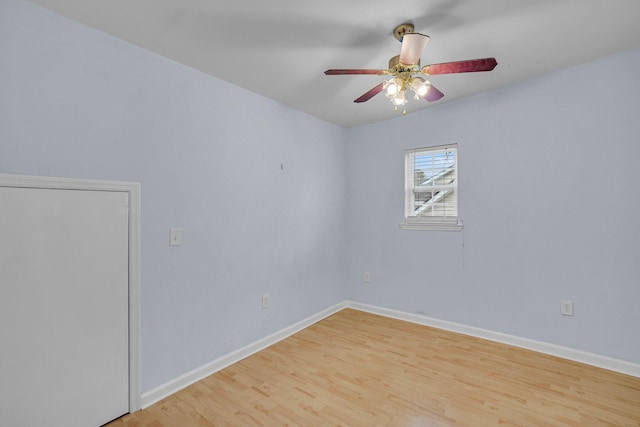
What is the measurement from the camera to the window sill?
128 inches

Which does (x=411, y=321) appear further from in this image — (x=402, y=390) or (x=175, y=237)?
(x=175, y=237)

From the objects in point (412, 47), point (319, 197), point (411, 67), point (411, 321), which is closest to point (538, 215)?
point (411, 321)

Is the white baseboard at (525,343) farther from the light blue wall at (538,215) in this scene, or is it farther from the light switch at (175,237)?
the light switch at (175,237)

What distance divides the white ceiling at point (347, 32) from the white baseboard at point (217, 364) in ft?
8.09

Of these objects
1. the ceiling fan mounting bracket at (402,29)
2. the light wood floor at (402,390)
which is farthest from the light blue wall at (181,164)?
the ceiling fan mounting bracket at (402,29)

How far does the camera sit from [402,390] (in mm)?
2209

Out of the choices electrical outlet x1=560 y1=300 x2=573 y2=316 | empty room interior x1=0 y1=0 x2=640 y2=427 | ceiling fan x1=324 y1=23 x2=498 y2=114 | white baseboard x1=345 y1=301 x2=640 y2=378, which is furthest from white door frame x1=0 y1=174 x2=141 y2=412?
electrical outlet x1=560 y1=300 x2=573 y2=316

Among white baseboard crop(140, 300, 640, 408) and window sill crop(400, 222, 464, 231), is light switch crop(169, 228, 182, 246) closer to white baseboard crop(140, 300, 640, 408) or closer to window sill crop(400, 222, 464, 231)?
white baseboard crop(140, 300, 640, 408)

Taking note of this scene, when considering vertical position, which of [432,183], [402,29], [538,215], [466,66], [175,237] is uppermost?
[402,29]

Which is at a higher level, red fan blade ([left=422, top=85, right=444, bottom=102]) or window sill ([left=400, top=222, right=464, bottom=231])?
red fan blade ([left=422, top=85, right=444, bottom=102])

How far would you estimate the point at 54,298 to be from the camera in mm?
1712

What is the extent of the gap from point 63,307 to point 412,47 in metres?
2.55

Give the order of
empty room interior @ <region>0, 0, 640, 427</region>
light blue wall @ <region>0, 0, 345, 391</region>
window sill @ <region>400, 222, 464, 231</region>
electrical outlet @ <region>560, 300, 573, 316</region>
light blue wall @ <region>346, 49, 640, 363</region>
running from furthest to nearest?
window sill @ <region>400, 222, 464, 231</region> < electrical outlet @ <region>560, 300, 573, 316</region> < light blue wall @ <region>346, 49, 640, 363</region> < empty room interior @ <region>0, 0, 640, 427</region> < light blue wall @ <region>0, 0, 345, 391</region>

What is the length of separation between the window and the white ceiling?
955mm
